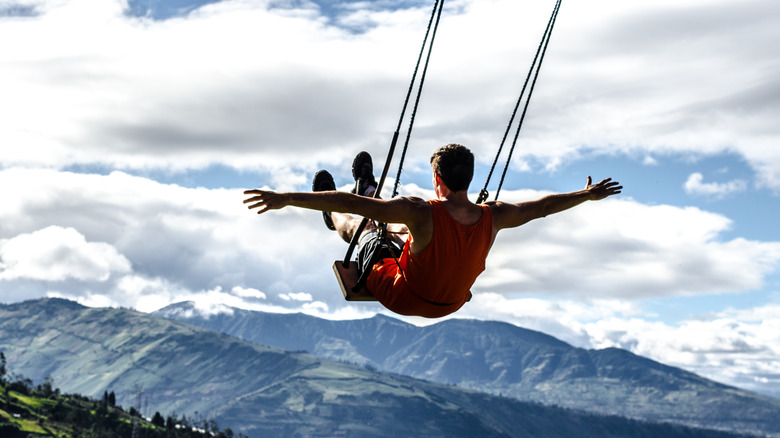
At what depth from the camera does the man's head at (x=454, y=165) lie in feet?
25.5

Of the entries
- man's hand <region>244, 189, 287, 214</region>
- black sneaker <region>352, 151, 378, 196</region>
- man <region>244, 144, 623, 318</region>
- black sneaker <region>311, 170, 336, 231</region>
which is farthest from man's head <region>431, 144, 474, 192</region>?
black sneaker <region>311, 170, 336, 231</region>

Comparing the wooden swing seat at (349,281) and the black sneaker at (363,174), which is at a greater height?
the black sneaker at (363,174)

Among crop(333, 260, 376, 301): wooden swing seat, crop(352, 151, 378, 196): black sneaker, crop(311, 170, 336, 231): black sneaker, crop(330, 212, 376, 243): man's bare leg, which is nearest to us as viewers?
crop(333, 260, 376, 301): wooden swing seat

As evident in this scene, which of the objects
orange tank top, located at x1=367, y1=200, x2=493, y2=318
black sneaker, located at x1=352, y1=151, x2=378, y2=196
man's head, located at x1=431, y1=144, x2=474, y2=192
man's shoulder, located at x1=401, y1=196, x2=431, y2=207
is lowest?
orange tank top, located at x1=367, y1=200, x2=493, y2=318

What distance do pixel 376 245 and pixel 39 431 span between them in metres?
194

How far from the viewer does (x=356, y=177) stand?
38.9ft

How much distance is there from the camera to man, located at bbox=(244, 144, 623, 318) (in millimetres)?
7262

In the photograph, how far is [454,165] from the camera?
782cm

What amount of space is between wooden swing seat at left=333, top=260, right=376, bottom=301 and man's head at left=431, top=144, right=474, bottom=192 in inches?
Answer: 92.4

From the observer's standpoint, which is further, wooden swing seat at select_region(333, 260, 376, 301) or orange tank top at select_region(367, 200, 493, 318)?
wooden swing seat at select_region(333, 260, 376, 301)

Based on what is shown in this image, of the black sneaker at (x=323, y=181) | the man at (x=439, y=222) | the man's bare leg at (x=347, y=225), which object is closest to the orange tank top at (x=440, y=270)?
the man at (x=439, y=222)

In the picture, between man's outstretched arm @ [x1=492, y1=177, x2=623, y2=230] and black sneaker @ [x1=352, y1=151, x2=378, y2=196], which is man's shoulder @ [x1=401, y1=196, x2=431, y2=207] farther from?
black sneaker @ [x1=352, y1=151, x2=378, y2=196]

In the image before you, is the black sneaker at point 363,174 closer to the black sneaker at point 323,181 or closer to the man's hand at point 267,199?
the black sneaker at point 323,181

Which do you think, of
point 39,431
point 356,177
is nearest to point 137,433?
point 39,431
